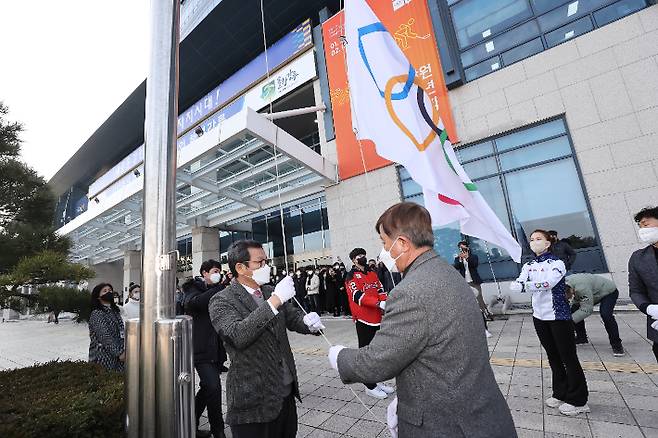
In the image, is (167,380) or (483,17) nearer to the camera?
(167,380)

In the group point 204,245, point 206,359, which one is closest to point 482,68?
point 206,359

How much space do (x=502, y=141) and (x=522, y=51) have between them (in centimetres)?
290

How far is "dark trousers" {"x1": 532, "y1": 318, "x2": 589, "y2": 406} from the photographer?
319 cm

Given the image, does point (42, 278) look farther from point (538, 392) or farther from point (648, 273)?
point (648, 273)

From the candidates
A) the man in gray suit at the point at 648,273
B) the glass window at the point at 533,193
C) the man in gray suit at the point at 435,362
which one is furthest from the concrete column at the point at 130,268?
the man in gray suit at the point at 648,273

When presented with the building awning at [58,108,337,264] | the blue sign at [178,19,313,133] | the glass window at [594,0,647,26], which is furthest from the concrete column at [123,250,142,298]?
the glass window at [594,0,647,26]

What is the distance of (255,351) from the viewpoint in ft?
7.09

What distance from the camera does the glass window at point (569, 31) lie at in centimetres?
931

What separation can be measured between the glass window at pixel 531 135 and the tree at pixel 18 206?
11724mm

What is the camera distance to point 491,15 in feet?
35.5

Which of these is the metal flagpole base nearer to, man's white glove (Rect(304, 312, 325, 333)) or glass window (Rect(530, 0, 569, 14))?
man's white glove (Rect(304, 312, 325, 333))

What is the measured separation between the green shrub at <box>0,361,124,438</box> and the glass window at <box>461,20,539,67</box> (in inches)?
508

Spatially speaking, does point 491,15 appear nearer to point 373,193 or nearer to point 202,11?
point 373,193

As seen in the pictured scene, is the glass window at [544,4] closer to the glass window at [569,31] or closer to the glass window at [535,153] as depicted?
the glass window at [569,31]
